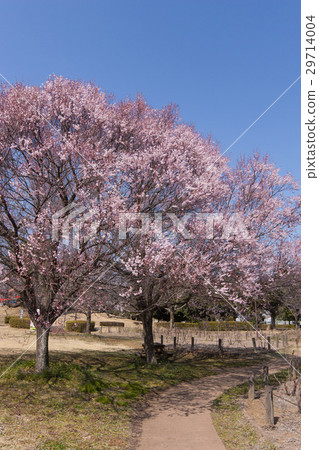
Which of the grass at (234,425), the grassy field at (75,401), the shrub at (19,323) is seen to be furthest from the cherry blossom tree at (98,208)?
the shrub at (19,323)

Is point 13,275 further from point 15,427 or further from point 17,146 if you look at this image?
point 15,427

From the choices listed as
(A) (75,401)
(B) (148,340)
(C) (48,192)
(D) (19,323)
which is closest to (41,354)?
(A) (75,401)

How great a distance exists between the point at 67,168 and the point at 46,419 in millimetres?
8489

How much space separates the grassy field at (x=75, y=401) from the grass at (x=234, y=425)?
2592 mm

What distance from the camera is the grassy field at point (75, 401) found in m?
9.54

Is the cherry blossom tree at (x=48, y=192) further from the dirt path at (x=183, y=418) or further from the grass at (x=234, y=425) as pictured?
the grass at (x=234, y=425)

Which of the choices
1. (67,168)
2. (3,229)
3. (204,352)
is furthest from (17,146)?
(204,352)

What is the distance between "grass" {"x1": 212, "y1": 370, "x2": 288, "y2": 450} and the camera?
371 inches

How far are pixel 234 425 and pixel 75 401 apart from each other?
5101 millimetres

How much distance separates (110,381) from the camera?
53.4ft

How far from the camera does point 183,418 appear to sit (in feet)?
39.4

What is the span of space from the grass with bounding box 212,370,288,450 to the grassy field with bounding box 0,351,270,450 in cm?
259

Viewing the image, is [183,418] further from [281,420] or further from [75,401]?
[75,401]
